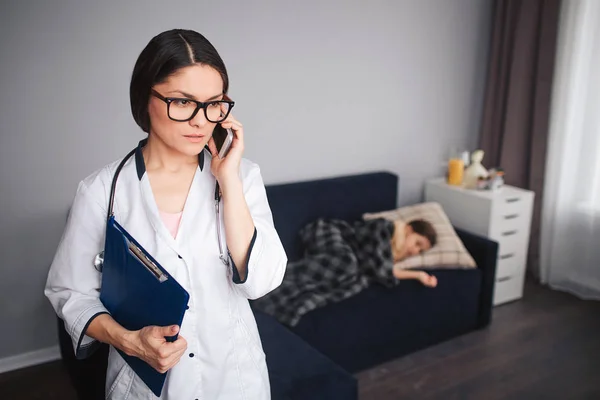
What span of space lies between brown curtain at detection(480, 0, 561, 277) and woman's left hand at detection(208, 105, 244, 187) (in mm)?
2750

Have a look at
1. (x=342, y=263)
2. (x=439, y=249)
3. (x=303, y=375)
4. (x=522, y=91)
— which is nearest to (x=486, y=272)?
(x=439, y=249)

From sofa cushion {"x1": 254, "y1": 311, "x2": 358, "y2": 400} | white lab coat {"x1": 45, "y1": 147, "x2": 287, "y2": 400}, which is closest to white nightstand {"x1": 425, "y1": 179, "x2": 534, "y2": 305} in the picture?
sofa cushion {"x1": 254, "y1": 311, "x2": 358, "y2": 400}

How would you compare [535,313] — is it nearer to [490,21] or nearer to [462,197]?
[462,197]

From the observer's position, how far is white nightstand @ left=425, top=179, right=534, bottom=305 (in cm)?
294

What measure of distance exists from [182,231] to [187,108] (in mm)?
232

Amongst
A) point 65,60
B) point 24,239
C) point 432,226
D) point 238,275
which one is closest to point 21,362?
point 24,239

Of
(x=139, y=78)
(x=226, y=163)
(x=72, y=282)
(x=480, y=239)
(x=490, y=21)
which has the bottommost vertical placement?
(x=480, y=239)

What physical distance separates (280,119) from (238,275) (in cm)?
187

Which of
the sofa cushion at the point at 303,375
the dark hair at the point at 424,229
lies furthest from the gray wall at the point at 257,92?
the sofa cushion at the point at 303,375

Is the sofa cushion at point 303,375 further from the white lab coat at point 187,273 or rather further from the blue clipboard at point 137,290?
the blue clipboard at point 137,290

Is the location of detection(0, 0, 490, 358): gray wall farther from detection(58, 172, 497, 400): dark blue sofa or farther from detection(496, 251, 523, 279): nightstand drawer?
detection(496, 251, 523, 279): nightstand drawer

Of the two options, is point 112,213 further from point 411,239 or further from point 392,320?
point 411,239

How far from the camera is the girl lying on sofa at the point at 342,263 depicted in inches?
90.6

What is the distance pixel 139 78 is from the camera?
99 cm
